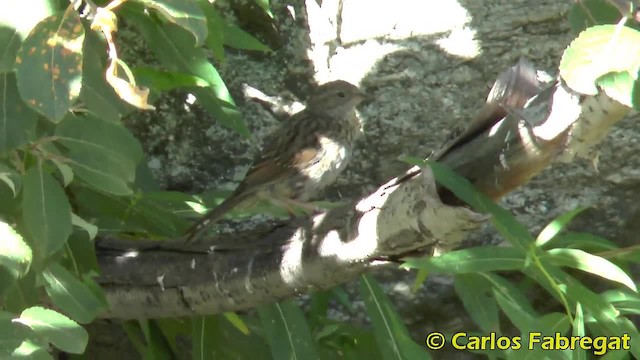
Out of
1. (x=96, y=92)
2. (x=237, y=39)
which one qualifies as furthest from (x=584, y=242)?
(x=96, y=92)

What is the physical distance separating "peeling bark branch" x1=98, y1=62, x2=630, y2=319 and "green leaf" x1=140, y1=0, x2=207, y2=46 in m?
0.53

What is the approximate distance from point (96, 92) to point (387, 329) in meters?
1.25

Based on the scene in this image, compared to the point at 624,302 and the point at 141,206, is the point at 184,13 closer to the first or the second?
the point at 624,302

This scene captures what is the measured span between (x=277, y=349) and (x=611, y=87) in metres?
1.75

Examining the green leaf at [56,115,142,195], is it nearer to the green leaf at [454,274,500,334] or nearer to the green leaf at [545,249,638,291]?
the green leaf at [545,249,638,291]

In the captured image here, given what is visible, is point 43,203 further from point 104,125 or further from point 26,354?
point 26,354

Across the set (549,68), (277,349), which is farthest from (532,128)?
(549,68)

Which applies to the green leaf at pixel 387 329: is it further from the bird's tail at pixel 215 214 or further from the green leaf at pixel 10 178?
Answer: the green leaf at pixel 10 178

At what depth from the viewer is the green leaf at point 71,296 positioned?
7.72 ft

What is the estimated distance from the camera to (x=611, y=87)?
139 centimetres

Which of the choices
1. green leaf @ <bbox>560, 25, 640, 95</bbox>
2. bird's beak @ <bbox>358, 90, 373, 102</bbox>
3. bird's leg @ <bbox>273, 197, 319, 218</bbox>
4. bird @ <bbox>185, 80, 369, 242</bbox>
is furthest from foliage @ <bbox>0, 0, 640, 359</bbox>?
bird's beak @ <bbox>358, 90, 373, 102</bbox>

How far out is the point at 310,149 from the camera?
3.95 m

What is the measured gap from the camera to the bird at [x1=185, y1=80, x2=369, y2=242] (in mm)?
3686

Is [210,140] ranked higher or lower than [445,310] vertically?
higher
